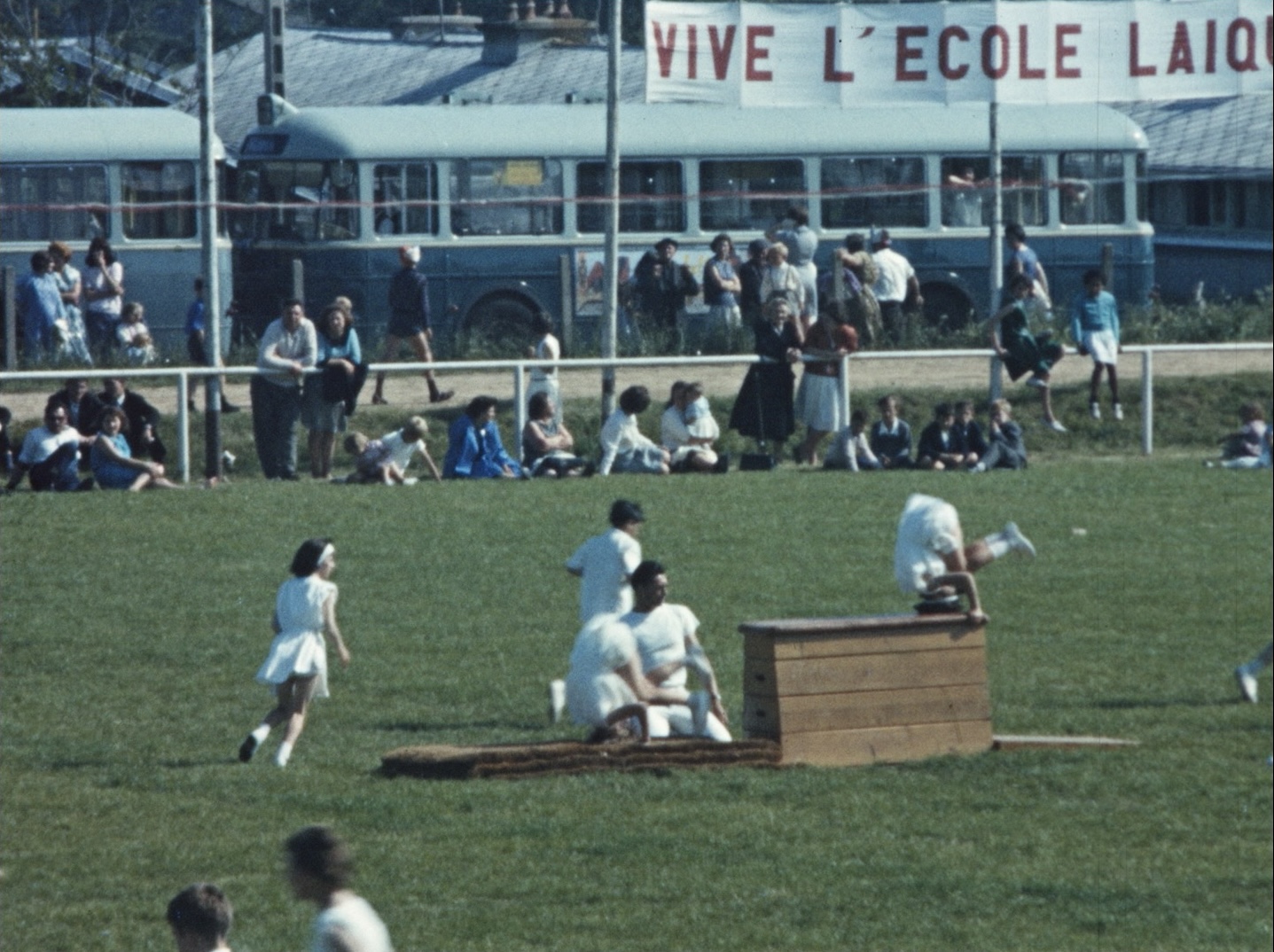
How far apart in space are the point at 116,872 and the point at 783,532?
332 inches

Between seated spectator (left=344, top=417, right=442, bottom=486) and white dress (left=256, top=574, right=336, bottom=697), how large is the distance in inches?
290

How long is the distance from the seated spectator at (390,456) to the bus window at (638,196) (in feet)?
24.5

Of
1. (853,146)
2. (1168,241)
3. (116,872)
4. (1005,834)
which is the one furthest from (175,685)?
(1168,241)

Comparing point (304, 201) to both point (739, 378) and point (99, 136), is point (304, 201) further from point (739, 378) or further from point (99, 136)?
point (739, 378)

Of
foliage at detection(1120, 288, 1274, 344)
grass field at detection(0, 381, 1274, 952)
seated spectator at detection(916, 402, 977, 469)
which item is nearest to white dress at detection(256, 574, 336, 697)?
grass field at detection(0, 381, 1274, 952)

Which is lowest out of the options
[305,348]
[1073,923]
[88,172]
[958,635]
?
[1073,923]

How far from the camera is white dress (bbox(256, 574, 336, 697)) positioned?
37.6ft

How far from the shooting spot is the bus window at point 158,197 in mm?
26203

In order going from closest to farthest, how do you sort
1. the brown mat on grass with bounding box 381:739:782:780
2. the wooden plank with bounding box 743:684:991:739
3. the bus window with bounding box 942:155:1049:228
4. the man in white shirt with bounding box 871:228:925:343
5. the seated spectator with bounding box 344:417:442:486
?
1. the brown mat on grass with bounding box 381:739:782:780
2. the wooden plank with bounding box 743:684:991:739
3. the seated spectator with bounding box 344:417:442:486
4. the man in white shirt with bounding box 871:228:925:343
5. the bus window with bounding box 942:155:1049:228

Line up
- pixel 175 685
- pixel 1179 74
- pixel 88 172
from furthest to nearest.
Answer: pixel 88 172, pixel 1179 74, pixel 175 685

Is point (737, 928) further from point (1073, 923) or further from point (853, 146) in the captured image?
point (853, 146)

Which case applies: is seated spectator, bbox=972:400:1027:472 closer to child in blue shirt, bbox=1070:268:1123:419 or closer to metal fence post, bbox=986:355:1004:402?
metal fence post, bbox=986:355:1004:402

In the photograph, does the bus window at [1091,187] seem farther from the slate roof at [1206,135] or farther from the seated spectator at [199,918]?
the seated spectator at [199,918]

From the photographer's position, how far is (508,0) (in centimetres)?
2828
